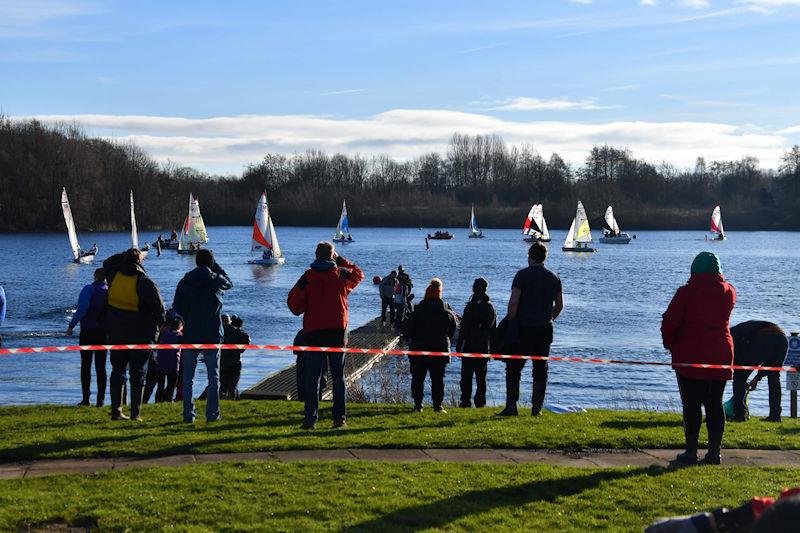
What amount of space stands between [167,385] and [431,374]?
4.33 metres

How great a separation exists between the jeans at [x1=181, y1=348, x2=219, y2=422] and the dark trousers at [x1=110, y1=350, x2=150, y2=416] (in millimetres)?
463

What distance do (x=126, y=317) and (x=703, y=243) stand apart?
397 feet

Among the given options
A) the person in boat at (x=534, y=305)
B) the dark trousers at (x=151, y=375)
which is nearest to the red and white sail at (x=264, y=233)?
the dark trousers at (x=151, y=375)

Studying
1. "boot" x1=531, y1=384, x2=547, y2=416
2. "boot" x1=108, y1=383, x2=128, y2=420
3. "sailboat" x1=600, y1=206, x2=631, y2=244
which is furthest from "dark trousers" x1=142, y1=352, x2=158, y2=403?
"sailboat" x1=600, y1=206, x2=631, y2=244

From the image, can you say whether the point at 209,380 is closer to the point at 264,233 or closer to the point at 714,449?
the point at 714,449

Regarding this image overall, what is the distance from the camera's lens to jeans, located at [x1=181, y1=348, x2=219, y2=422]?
10461 mm

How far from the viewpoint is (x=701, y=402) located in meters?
8.54

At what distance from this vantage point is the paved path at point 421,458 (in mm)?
8469

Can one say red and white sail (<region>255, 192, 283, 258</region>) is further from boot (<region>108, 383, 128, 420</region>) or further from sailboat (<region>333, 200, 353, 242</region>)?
boot (<region>108, 383, 128, 420</region>)

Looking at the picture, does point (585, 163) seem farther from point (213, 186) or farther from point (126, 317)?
point (126, 317)

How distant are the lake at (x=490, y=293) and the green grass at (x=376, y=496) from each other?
36.3 ft

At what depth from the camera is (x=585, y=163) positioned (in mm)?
173750

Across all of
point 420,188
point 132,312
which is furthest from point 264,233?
point 420,188

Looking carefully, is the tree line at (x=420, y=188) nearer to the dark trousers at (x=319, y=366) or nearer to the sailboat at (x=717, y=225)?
the sailboat at (x=717, y=225)
